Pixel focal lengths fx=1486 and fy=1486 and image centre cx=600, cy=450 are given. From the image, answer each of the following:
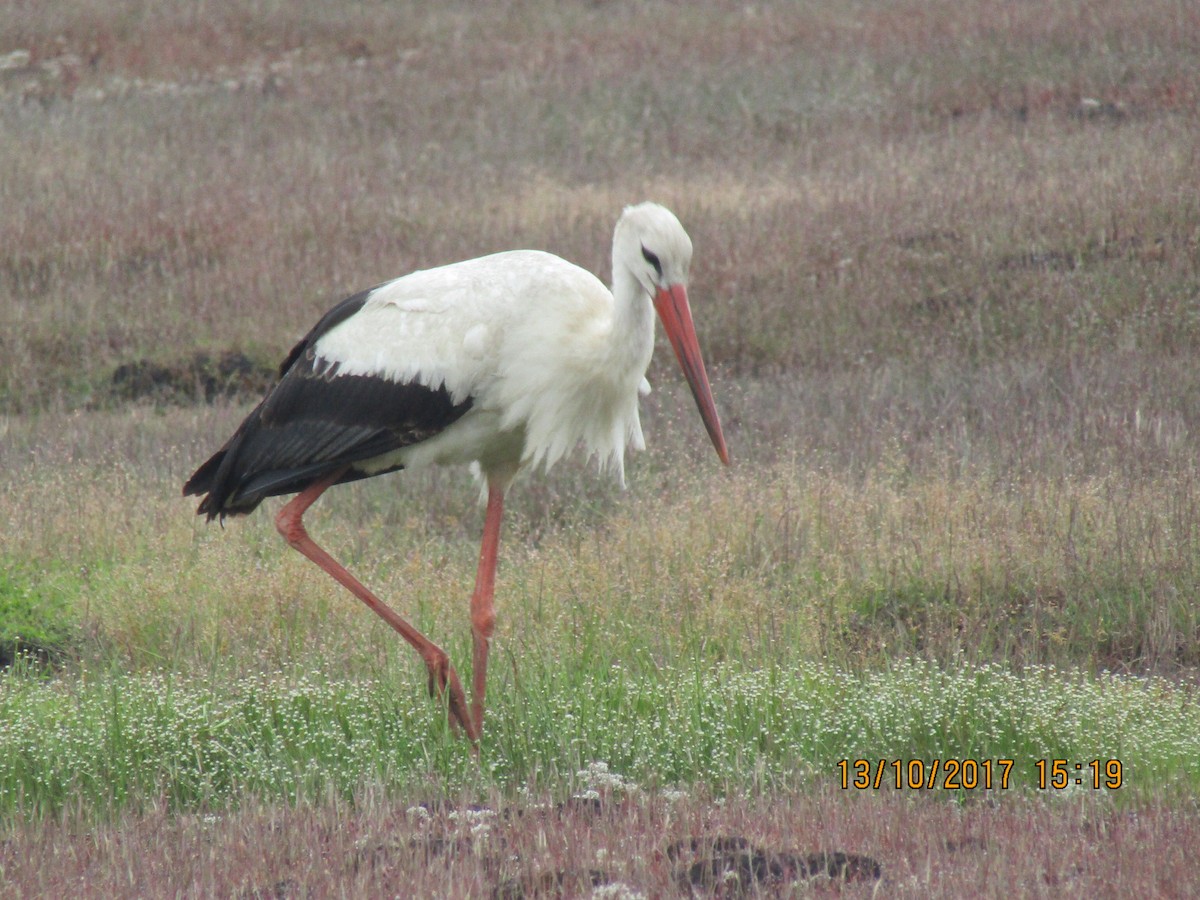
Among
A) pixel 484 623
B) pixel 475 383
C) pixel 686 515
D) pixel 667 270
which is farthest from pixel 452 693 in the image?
pixel 686 515

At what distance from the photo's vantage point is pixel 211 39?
20.8 meters

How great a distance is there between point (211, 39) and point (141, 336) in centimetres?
1110

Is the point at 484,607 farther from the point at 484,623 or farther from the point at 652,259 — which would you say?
the point at 652,259

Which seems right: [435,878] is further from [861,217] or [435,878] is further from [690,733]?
[861,217]

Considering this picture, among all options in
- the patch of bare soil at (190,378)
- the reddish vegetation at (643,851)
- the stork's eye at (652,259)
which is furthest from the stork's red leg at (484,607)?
the patch of bare soil at (190,378)

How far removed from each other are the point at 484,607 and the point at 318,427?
935mm

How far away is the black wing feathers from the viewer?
17.6ft

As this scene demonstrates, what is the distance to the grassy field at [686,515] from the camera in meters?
3.80

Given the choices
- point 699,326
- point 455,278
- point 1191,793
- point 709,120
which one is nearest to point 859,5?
point 709,120

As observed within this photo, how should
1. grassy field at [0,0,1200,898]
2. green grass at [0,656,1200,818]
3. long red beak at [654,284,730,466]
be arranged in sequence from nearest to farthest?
grassy field at [0,0,1200,898], green grass at [0,656,1200,818], long red beak at [654,284,730,466]

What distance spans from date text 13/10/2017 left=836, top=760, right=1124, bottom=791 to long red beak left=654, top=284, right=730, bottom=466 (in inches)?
41.9

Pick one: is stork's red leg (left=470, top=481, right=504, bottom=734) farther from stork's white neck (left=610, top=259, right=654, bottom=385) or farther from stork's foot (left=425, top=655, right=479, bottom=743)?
stork's white neck (left=610, top=259, right=654, bottom=385)

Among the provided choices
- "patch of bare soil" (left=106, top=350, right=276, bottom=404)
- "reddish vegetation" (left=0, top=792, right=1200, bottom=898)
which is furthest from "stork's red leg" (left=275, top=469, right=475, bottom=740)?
"patch of bare soil" (left=106, top=350, right=276, bottom=404)

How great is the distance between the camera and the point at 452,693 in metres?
4.92
